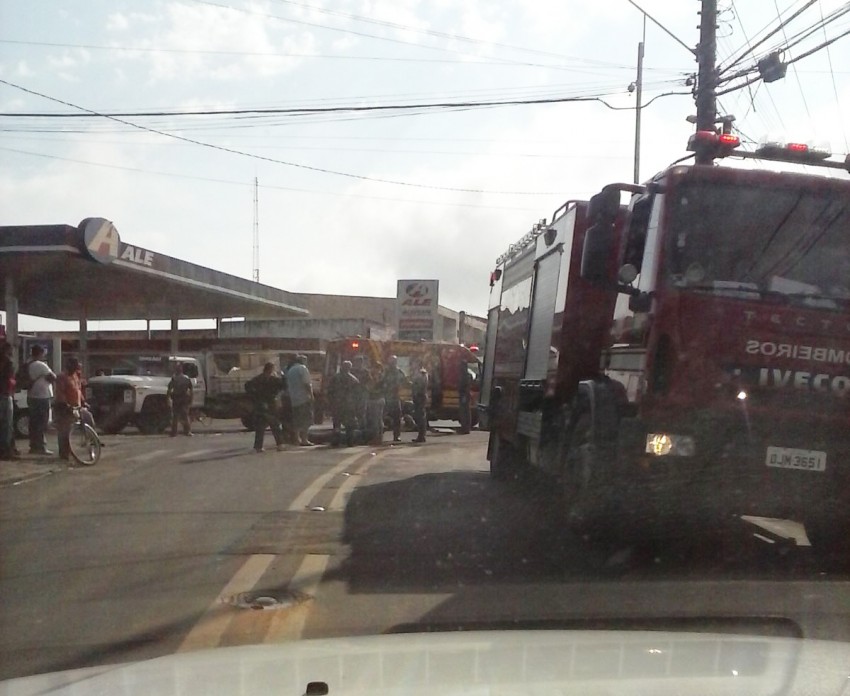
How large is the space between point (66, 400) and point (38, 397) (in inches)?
17.6

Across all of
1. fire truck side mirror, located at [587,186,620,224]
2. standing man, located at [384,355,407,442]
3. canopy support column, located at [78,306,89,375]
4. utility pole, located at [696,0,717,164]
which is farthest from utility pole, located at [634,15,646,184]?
canopy support column, located at [78,306,89,375]

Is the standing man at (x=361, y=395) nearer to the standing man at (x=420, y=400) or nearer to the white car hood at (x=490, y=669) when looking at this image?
the standing man at (x=420, y=400)

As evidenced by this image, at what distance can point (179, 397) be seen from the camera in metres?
22.2

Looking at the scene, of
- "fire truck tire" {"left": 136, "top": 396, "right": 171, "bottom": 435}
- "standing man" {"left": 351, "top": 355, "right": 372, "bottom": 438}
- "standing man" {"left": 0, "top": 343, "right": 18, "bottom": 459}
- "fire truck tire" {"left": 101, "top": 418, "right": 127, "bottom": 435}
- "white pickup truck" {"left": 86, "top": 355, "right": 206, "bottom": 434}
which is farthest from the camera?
"fire truck tire" {"left": 136, "top": 396, "right": 171, "bottom": 435}

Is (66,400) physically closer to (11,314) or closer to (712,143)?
(712,143)

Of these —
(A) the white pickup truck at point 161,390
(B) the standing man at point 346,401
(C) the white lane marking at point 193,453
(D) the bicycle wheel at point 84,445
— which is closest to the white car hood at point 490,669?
(D) the bicycle wheel at point 84,445

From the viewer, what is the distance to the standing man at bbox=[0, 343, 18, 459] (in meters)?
14.2

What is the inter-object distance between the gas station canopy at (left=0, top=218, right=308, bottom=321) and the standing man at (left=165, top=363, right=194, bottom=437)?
6.25 m

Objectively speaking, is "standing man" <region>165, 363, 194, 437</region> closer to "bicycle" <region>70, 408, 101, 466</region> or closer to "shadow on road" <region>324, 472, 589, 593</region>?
"bicycle" <region>70, 408, 101, 466</region>

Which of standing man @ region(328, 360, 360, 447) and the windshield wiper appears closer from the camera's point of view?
the windshield wiper

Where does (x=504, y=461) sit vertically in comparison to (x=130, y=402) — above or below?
above

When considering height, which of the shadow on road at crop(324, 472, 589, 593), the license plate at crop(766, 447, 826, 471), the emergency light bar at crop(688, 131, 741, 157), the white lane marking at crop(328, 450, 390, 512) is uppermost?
the emergency light bar at crop(688, 131, 741, 157)

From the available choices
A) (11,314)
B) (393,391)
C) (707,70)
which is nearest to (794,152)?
(707,70)

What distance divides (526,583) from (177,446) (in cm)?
1241
